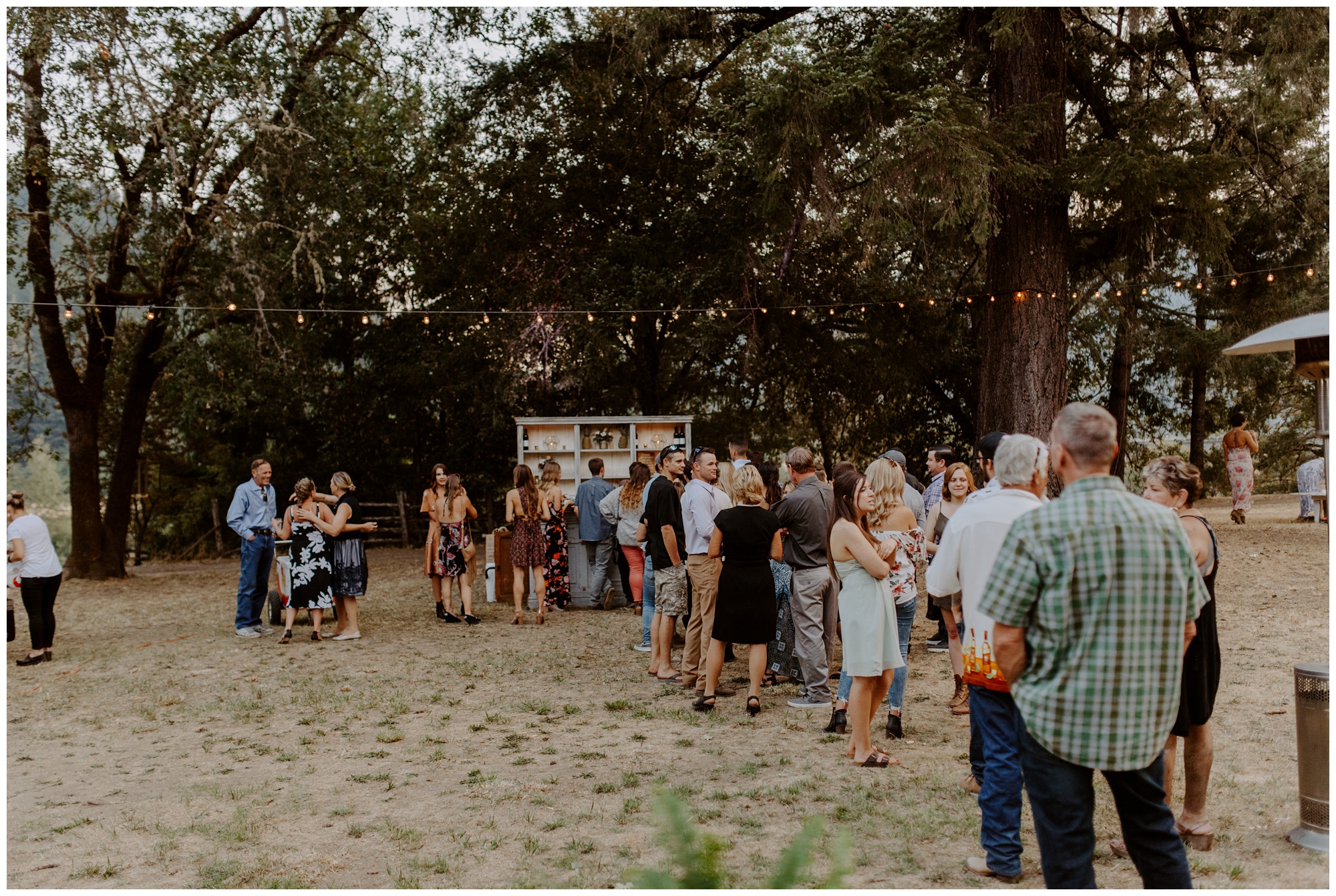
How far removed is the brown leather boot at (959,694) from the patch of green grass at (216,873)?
4.05 m

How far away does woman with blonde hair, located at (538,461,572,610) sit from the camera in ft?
32.7

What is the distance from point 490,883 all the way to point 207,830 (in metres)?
1.51

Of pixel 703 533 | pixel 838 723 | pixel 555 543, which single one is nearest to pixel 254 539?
pixel 555 543

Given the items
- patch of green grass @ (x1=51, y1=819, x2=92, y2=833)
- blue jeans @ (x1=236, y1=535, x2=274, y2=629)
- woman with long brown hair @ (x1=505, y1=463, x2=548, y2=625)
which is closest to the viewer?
patch of green grass @ (x1=51, y1=819, x2=92, y2=833)

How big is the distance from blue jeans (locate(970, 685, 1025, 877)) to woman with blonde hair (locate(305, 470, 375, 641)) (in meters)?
6.60

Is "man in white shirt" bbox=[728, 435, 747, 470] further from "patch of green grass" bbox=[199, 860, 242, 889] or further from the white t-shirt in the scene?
the white t-shirt

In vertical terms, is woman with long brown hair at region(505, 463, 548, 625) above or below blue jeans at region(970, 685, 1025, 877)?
above

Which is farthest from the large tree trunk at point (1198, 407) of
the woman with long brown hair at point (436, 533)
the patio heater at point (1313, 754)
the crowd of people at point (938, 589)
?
the patio heater at point (1313, 754)

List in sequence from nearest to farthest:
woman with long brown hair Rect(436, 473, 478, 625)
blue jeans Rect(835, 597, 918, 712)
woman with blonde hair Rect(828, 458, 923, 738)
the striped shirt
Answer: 1. the striped shirt
2. woman with blonde hair Rect(828, 458, 923, 738)
3. blue jeans Rect(835, 597, 918, 712)
4. woman with long brown hair Rect(436, 473, 478, 625)

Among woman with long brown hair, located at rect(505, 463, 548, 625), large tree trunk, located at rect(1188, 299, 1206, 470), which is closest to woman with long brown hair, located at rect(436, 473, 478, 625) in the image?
woman with long brown hair, located at rect(505, 463, 548, 625)

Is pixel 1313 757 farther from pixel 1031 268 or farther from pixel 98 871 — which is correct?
pixel 1031 268

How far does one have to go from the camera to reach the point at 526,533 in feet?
32.4

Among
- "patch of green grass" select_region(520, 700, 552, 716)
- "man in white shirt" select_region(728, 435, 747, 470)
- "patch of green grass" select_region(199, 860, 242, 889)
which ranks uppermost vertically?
"man in white shirt" select_region(728, 435, 747, 470)

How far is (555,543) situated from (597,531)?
2.17ft
